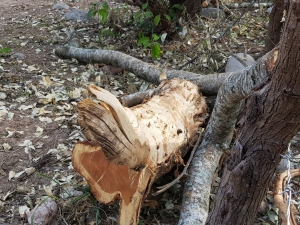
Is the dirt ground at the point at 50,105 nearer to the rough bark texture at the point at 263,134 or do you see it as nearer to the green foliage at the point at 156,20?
the green foliage at the point at 156,20

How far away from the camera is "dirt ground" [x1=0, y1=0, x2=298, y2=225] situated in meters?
2.20

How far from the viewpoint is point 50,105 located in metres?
3.33

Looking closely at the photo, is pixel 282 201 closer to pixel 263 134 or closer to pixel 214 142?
pixel 263 134

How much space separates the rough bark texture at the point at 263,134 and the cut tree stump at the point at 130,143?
21.3 inches

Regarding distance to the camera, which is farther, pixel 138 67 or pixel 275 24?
pixel 138 67

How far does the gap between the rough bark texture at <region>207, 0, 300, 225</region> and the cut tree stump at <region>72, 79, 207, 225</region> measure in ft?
1.78

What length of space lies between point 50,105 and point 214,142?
1.59 meters

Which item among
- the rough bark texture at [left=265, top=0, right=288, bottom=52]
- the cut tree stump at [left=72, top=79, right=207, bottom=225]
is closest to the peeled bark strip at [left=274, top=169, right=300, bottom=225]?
the cut tree stump at [left=72, top=79, right=207, bottom=225]

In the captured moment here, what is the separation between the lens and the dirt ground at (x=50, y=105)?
7.22 ft

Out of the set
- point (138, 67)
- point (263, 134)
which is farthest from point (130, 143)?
point (138, 67)

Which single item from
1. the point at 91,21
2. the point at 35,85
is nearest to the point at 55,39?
the point at 91,21

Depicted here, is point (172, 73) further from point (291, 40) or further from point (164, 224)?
point (291, 40)

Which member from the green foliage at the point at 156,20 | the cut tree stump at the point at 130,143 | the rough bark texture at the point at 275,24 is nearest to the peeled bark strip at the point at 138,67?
the cut tree stump at the point at 130,143

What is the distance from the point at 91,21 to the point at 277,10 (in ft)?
10.1
